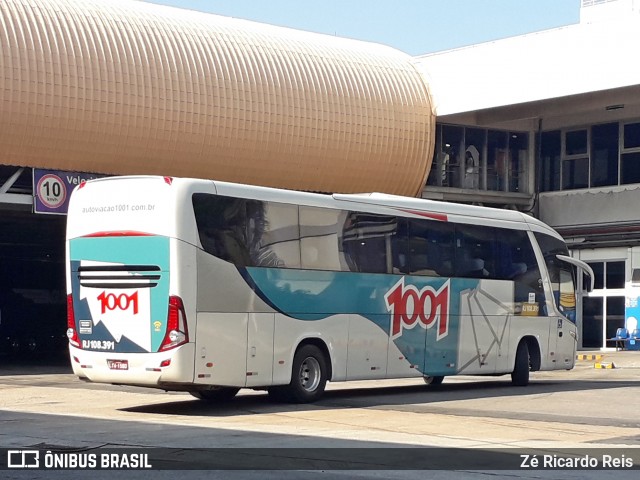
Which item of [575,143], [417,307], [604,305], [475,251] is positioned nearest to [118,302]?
[417,307]

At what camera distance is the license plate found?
17.3m


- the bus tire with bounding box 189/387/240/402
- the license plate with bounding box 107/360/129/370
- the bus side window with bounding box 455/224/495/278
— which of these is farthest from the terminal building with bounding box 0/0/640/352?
the license plate with bounding box 107/360/129/370

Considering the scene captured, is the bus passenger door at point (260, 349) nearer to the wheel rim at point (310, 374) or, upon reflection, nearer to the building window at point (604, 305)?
the wheel rim at point (310, 374)

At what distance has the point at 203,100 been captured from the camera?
34.2 m

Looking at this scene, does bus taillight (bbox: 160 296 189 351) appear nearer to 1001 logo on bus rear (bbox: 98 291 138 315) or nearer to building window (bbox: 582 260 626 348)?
1001 logo on bus rear (bbox: 98 291 138 315)

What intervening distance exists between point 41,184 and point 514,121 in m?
18.3

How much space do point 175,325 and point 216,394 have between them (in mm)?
3512

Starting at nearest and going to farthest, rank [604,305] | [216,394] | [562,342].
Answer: [216,394]
[562,342]
[604,305]

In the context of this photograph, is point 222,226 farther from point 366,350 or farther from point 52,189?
point 52,189

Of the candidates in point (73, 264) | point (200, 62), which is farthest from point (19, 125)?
point (73, 264)

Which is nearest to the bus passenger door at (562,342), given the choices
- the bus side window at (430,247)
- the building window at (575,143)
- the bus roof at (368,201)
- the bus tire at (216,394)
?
the bus roof at (368,201)

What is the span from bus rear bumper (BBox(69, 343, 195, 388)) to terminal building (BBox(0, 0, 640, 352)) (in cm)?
1375

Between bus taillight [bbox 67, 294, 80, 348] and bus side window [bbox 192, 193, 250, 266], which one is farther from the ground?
bus side window [bbox 192, 193, 250, 266]

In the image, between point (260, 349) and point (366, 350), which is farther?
point (366, 350)
